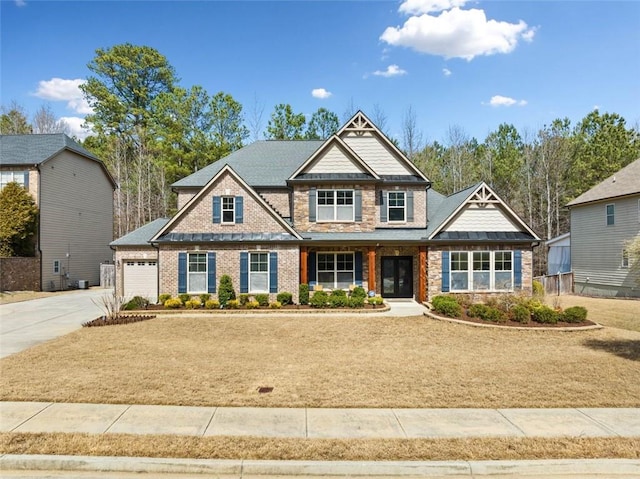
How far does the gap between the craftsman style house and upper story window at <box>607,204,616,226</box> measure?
9.75 metres

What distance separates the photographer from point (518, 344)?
11492mm

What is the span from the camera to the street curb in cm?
488

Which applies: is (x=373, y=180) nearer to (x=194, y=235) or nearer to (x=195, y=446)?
(x=194, y=235)

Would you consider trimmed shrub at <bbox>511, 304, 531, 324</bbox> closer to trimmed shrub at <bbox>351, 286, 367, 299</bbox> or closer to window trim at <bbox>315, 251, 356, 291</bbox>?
trimmed shrub at <bbox>351, 286, 367, 299</bbox>

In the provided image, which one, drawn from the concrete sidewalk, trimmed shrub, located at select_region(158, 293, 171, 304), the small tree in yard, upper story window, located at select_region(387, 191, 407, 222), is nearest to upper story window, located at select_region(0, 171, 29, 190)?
the small tree in yard

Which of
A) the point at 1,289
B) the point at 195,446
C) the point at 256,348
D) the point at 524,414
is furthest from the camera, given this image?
the point at 1,289

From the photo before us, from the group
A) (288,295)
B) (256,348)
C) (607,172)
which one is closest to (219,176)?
(288,295)

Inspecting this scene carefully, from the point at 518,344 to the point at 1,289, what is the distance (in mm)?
28597

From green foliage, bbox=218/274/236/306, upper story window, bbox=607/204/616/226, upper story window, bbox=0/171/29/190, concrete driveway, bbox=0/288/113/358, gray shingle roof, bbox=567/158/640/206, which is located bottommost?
concrete driveway, bbox=0/288/113/358

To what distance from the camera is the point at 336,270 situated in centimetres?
1966

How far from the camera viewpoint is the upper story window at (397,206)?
20.3 meters

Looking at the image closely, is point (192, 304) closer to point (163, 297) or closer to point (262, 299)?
point (163, 297)

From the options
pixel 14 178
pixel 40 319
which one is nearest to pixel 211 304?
pixel 40 319

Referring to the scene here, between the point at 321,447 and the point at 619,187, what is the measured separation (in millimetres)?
27102
